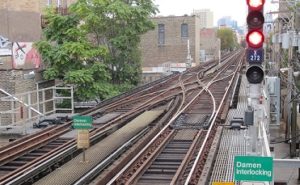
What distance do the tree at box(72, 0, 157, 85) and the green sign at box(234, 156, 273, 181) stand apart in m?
20.3

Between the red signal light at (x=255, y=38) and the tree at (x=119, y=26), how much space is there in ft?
64.7

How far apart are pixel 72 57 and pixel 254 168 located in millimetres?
18968

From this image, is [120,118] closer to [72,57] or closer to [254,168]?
[72,57]

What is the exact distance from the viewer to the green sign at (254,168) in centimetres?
638

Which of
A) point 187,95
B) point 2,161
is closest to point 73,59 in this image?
point 187,95

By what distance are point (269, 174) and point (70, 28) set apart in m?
19.5

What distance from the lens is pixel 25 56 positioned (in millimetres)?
25562

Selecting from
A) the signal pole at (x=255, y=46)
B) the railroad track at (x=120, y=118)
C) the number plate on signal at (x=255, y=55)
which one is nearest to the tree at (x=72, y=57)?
the railroad track at (x=120, y=118)

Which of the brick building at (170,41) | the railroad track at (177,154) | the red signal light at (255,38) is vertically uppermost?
the brick building at (170,41)

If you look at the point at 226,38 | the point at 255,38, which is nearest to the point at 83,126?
the point at 255,38

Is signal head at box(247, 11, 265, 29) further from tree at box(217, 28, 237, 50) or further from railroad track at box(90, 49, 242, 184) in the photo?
tree at box(217, 28, 237, 50)

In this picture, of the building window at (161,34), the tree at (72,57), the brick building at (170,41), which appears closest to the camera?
the tree at (72,57)

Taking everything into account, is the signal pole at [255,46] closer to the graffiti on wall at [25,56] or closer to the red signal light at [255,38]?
the red signal light at [255,38]

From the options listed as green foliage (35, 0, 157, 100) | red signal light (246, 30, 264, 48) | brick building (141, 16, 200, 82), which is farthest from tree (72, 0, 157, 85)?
brick building (141, 16, 200, 82)
